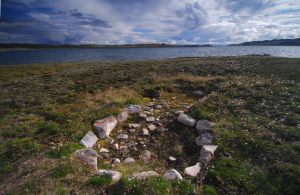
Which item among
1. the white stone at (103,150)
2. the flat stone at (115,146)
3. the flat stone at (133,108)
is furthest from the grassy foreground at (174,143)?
the flat stone at (115,146)

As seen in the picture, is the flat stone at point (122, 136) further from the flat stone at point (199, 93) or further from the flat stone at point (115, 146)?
the flat stone at point (199, 93)

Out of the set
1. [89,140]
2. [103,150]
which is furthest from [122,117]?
[103,150]

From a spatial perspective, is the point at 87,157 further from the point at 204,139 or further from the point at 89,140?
the point at 204,139

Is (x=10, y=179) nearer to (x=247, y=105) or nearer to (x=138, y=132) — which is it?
(x=138, y=132)

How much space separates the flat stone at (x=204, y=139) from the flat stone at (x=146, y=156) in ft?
7.73

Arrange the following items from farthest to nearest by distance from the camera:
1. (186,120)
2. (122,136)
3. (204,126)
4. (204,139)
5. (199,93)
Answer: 1. (199,93)
2. (186,120)
3. (204,126)
4. (122,136)
5. (204,139)

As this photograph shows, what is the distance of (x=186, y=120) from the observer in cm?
1180

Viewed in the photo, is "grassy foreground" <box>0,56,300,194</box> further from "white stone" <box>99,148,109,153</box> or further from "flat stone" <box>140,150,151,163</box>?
"white stone" <box>99,148,109,153</box>

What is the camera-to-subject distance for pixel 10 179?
7160 millimetres

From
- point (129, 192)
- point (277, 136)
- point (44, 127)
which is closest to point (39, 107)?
point (44, 127)

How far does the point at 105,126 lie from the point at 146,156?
308cm

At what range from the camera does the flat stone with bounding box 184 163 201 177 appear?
7590mm

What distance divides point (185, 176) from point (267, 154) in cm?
360

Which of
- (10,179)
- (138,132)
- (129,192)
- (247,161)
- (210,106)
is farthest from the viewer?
(210,106)
